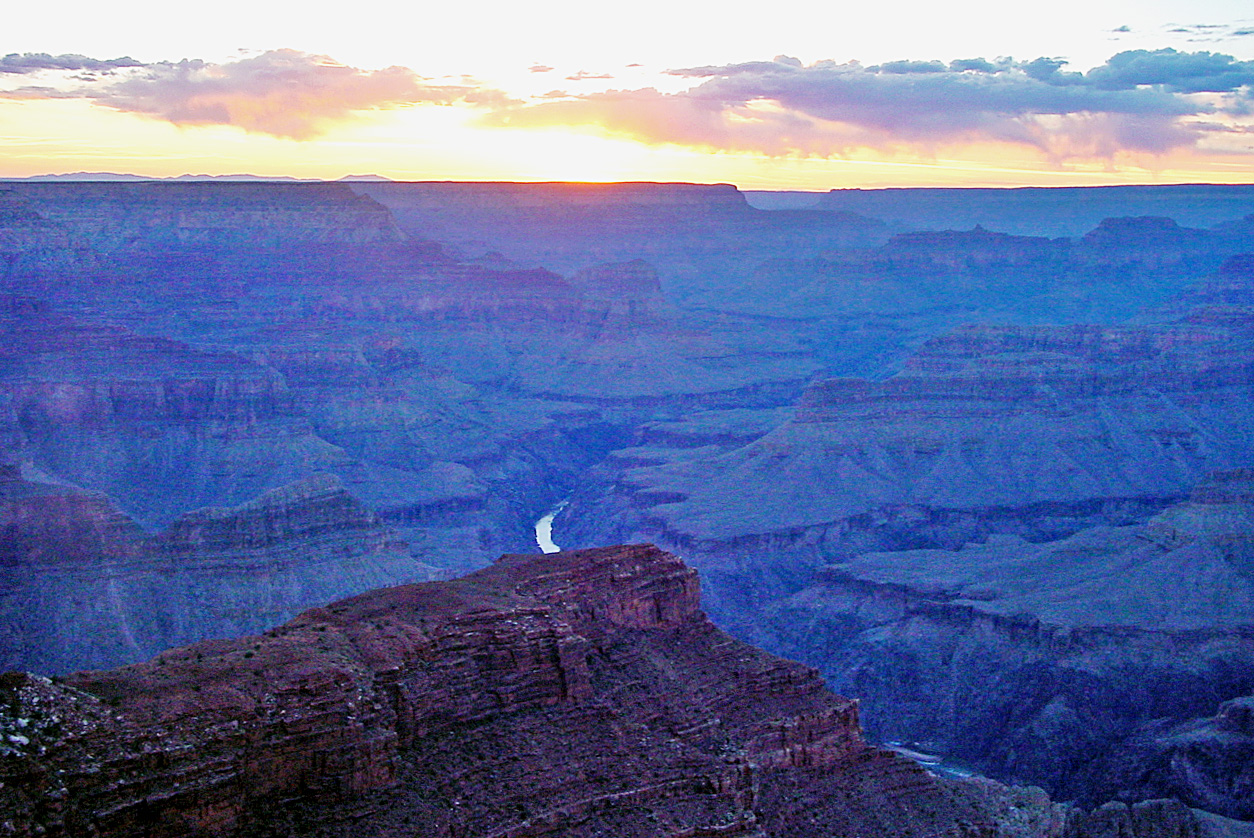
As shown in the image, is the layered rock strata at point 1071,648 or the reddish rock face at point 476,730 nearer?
the reddish rock face at point 476,730

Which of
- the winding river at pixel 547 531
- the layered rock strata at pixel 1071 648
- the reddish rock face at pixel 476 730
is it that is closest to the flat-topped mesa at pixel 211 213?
the winding river at pixel 547 531

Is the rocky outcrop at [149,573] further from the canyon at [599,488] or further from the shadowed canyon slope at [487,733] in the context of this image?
the shadowed canyon slope at [487,733]

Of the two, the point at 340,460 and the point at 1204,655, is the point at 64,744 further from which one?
the point at 340,460

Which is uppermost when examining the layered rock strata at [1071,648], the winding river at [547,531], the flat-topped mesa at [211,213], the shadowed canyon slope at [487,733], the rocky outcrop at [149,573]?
the flat-topped mesa at [211,213]

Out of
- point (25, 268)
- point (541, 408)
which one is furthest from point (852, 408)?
point (25, 268)

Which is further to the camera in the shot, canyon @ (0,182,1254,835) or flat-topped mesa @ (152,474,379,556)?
flat-topped mesa @ (152,474,379,556)

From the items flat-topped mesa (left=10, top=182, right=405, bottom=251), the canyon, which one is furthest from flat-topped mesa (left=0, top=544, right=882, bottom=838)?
flat-topped mesa (left=10, top=182, right=405, bottom=251)

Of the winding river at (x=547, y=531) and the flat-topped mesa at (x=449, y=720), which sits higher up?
the flat-topped mesa at (x=449, y=720)

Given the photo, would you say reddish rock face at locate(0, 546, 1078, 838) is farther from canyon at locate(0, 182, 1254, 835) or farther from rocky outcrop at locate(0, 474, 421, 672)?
rocky outcrop at locate(0, 474, 421, 672)
